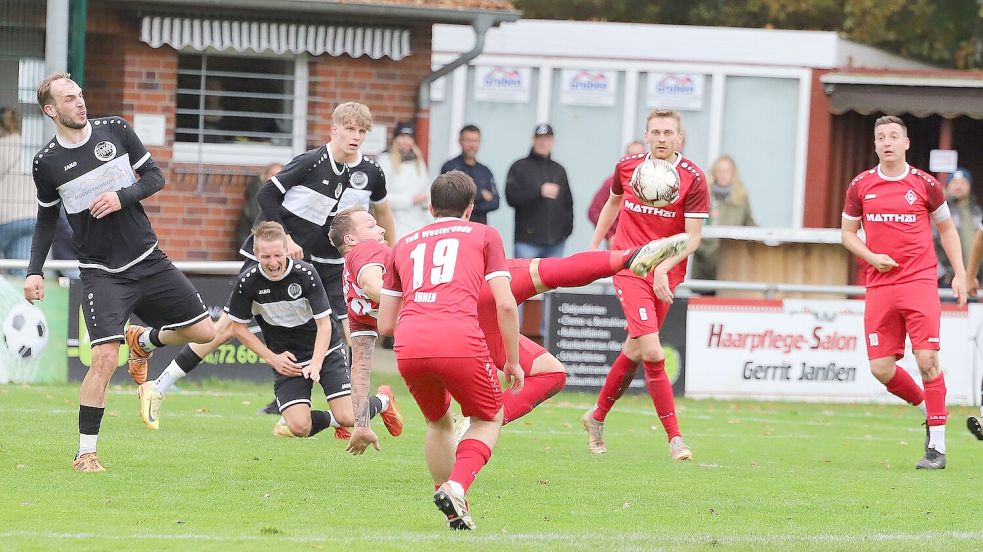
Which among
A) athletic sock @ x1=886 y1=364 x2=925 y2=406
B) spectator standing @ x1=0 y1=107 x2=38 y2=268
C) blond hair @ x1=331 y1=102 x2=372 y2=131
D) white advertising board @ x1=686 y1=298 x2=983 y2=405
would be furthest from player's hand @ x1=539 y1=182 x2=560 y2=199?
athletic sock @ x1=886 y1=364 x2=925 y2=406

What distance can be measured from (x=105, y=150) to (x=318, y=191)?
8.18 ft

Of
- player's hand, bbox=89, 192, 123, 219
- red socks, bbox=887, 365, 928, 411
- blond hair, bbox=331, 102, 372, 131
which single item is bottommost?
red socks, bbox=887, 365, 928, 411

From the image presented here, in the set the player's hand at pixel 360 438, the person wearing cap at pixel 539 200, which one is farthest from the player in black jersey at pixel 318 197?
the person wearing cap at pixel 539 200

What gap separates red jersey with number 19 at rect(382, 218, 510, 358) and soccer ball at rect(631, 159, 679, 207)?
280 cm

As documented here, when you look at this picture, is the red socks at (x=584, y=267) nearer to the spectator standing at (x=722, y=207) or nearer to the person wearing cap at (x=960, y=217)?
the spectator standing at (x=722, y=207)

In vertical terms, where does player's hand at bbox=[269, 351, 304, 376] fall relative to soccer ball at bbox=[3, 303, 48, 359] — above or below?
above

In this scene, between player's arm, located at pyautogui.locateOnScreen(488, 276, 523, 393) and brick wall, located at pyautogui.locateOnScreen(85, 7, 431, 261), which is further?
brick wall, located at pyautogui.locateOnScreen(85, 7, 431, 261)

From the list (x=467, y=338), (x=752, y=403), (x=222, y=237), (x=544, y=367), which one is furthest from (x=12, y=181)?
(x=467, y=338)

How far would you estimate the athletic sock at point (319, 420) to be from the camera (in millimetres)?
10992

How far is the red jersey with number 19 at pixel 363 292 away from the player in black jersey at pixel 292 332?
4.15ft

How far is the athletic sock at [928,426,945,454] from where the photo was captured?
428 inches

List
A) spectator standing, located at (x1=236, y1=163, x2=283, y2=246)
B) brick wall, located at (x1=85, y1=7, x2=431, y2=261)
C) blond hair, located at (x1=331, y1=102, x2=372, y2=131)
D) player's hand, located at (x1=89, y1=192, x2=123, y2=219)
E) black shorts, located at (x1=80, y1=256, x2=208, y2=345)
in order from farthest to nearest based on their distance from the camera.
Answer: brick wall, located at (x1=85, y1=7, x2=431, y2=261) < spectator standing, located at (x1=236, y1=163, x2=283, y2=246) < blond hair, located at (x1=331, y1=102, x2=372, y2=131) < black shorts, located at (x1=80, y1=256, x2=208, y2=345) < player's hand, located at (x1=89, y1=192, x2=123, y2=219)

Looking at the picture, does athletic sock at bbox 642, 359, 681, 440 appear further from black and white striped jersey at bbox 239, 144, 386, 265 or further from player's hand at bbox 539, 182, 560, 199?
player's hand at bbox 539, 182, 560, 199

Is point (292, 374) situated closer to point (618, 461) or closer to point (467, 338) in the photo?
point (618, 461)
